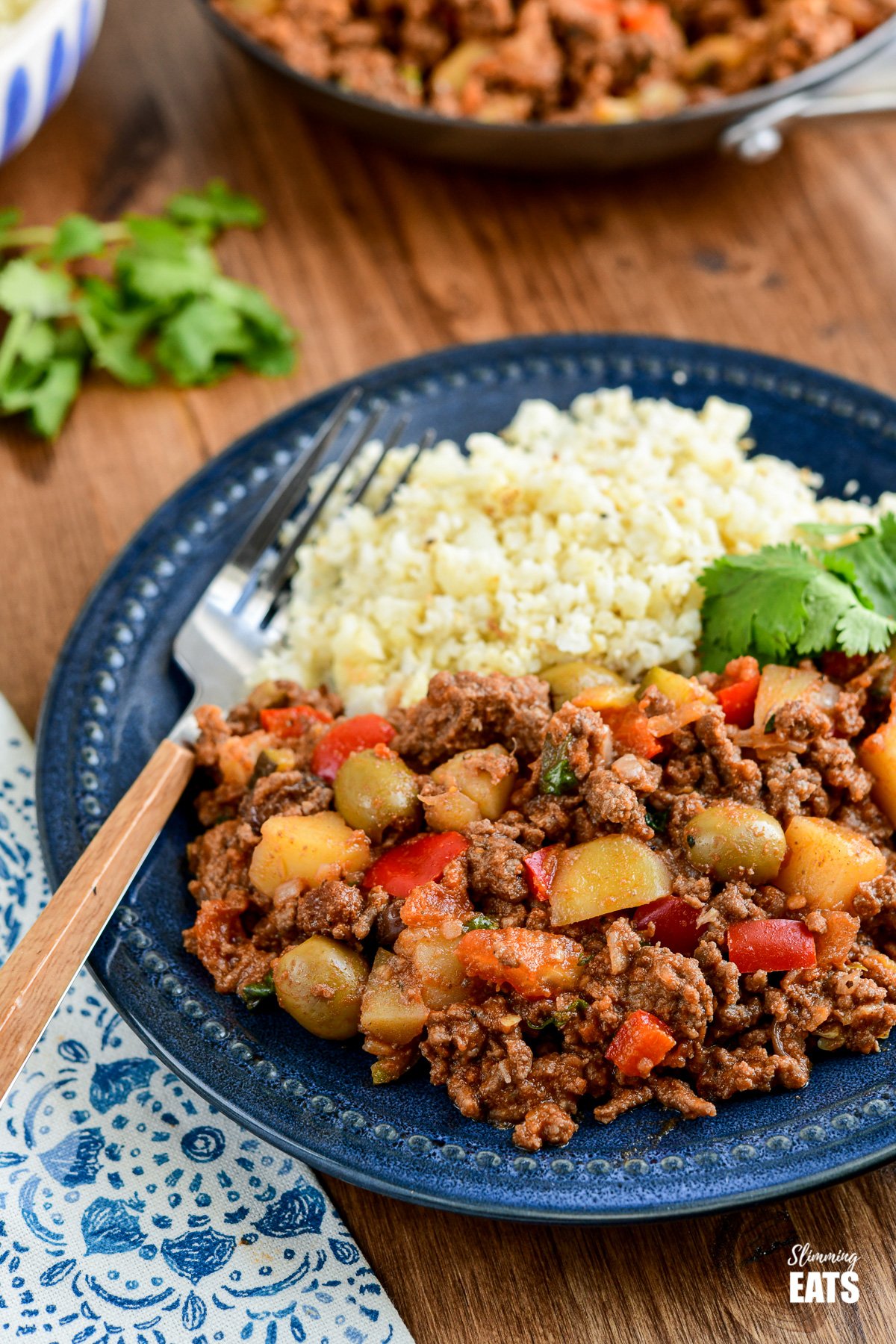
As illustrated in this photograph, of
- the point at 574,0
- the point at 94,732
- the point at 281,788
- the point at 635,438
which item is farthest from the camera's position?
the point at 574,0

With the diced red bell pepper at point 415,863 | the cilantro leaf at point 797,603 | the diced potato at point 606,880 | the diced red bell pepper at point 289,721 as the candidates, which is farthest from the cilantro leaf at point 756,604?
the diced red bell pepper at point 289,721

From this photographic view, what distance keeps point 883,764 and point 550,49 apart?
3228 mm

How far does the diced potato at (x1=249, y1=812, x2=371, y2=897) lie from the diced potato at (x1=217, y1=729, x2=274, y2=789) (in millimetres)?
235

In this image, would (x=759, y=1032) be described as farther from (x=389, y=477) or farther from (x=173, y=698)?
(x=389, y=477)

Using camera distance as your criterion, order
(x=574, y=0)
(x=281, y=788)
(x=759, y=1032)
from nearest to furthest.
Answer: (x=759, y=1032) → (x=281, y=788) → (x=574, y=0)

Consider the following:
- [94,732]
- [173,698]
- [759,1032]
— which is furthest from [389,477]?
[759,1032]

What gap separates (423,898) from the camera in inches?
109

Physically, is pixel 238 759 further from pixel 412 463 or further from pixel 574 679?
pixel 412 463

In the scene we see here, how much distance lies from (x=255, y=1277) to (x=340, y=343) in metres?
3.37

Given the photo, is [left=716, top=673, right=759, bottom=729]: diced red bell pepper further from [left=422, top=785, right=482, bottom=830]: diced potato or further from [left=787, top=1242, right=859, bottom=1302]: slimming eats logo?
[left=787, top=1242, right=859, bottom=1302]: slimming eats logo

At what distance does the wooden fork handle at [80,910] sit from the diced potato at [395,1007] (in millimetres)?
633

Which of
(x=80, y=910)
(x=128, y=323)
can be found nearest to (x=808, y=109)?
(x=128, y=323)

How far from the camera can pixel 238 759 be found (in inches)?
125

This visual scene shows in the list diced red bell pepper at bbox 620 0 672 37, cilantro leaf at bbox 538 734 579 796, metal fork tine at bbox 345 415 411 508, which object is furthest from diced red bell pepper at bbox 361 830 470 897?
diced red bell pepper at bbox 620 0 672 37
